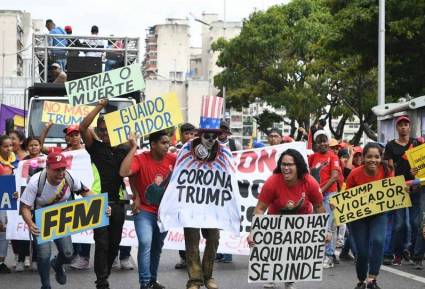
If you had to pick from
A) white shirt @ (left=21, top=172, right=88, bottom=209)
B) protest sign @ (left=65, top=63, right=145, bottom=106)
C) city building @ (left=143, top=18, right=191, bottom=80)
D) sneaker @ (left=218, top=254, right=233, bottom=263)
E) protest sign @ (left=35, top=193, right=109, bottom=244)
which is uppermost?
city building @ (left=143, top=18, right=191, bottom=80)

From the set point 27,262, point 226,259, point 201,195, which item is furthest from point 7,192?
point 226,259

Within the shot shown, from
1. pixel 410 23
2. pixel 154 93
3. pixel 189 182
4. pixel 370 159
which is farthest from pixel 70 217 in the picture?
pixel 154 93

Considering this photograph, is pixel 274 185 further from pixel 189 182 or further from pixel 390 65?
pixel 390 65

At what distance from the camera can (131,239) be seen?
39.0ft

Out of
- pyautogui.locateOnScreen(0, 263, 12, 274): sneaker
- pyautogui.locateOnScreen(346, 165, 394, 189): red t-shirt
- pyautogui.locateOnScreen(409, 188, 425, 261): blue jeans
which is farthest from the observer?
pyautogui.locateOnScreen(409, 188, 425, 261): blue jeans

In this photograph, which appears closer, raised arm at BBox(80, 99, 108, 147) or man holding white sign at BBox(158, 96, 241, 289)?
raised arm at BBox(80, 99, 108, 147)

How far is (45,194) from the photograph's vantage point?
8570 mm

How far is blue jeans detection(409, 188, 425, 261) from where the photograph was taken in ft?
38.4

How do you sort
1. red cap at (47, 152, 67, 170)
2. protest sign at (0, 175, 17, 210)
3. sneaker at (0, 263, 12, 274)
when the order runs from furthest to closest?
sneaker at (0, 263, 12, 274), protest sign at (0, 175, 17, 210), red cap at (47, 152, 67, 170)

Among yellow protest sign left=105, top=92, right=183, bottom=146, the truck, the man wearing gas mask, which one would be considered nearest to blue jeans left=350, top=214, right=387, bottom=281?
the man wearing gas mask

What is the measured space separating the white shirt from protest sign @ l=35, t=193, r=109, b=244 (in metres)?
0.09

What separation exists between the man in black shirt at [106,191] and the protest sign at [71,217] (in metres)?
0.25

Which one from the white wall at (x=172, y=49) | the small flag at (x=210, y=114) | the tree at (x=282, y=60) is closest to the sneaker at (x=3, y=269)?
the small flag at (x=210, y=114)

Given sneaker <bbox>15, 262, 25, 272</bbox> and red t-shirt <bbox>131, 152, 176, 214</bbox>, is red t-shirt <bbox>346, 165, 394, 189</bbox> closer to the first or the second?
red t-shirt <bbox>131, 152, 176, 214</bbox>
